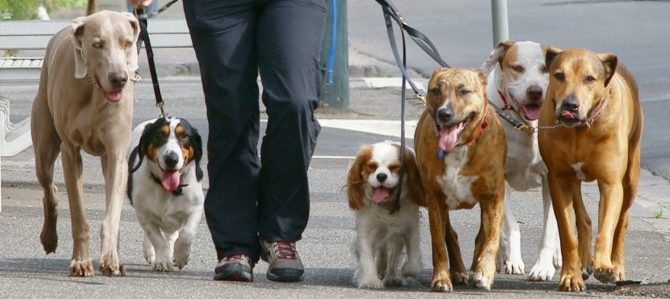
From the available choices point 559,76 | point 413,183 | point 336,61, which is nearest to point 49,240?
point 413,183

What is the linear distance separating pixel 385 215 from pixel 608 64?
1.29m

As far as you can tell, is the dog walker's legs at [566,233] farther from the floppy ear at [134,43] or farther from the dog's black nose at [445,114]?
the floppy ear at [134,43]

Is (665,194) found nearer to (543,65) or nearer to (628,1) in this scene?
(543,65)

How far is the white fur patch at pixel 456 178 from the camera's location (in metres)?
7.54

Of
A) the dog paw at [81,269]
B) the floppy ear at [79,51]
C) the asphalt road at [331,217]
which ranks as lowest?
the asphalt road at [331,217]

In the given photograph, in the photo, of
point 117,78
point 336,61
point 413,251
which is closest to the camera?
point 117,78

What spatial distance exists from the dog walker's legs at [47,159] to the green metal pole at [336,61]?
27.4 ft

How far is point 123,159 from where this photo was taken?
8.16m

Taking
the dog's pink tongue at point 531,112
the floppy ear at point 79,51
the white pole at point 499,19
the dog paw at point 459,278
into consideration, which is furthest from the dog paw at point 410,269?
the white pole at point 499,19

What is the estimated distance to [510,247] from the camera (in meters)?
8.50

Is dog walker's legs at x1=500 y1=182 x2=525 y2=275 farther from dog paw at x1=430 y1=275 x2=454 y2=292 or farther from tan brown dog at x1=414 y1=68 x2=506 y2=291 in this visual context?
dog paw at x1=430 y1=275 x2=454 y2=292

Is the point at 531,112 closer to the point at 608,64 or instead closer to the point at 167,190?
the point at 608,64

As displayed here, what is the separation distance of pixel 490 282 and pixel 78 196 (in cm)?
212

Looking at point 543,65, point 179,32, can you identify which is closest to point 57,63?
point 543,65
